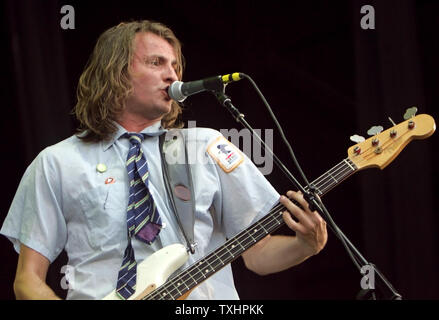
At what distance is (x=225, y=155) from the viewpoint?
6.73ft

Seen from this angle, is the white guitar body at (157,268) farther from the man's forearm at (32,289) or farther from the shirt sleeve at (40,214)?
the shirt sleeve at (40,214)

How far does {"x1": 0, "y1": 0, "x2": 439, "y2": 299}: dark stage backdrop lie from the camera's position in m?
2.62

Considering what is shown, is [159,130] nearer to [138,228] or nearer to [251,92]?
[138,228]

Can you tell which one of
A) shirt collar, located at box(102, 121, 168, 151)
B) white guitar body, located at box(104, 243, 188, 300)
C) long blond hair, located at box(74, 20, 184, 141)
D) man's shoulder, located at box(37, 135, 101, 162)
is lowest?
white guitar body, located at box(104, 243, 188, 300)

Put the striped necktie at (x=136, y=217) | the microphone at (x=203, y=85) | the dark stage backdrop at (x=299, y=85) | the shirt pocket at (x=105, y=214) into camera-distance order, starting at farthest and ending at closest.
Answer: the dark stage backdrop at (x=299, y=85)
the shirt pocket at (x=105, y=214)
the striped necktie at (x=136, y=217)
the microphone at (x=203, y=85)

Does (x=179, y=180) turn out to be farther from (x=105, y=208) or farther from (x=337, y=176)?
(x=337, y=176)

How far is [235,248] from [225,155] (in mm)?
375

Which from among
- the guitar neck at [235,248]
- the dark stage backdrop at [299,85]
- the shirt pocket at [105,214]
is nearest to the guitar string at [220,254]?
the guitar neck at [235,248]

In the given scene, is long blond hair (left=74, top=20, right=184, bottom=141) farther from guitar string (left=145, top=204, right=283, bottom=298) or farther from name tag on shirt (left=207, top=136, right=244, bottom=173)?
guitar string (left=145, top=204, right=283, bottom=298)

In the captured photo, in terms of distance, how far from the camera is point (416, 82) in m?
2.70

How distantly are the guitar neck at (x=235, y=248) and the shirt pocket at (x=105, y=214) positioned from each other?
0.77 ft

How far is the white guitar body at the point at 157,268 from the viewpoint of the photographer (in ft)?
5.61

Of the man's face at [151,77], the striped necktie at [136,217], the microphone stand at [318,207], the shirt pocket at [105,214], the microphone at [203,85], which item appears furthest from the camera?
the man's face at [151,77]

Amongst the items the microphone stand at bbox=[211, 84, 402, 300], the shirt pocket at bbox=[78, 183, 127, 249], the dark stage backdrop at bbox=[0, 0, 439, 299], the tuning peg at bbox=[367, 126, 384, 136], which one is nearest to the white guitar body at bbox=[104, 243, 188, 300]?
the shirt pocket at bbox=[78, 183, 127, 249]
